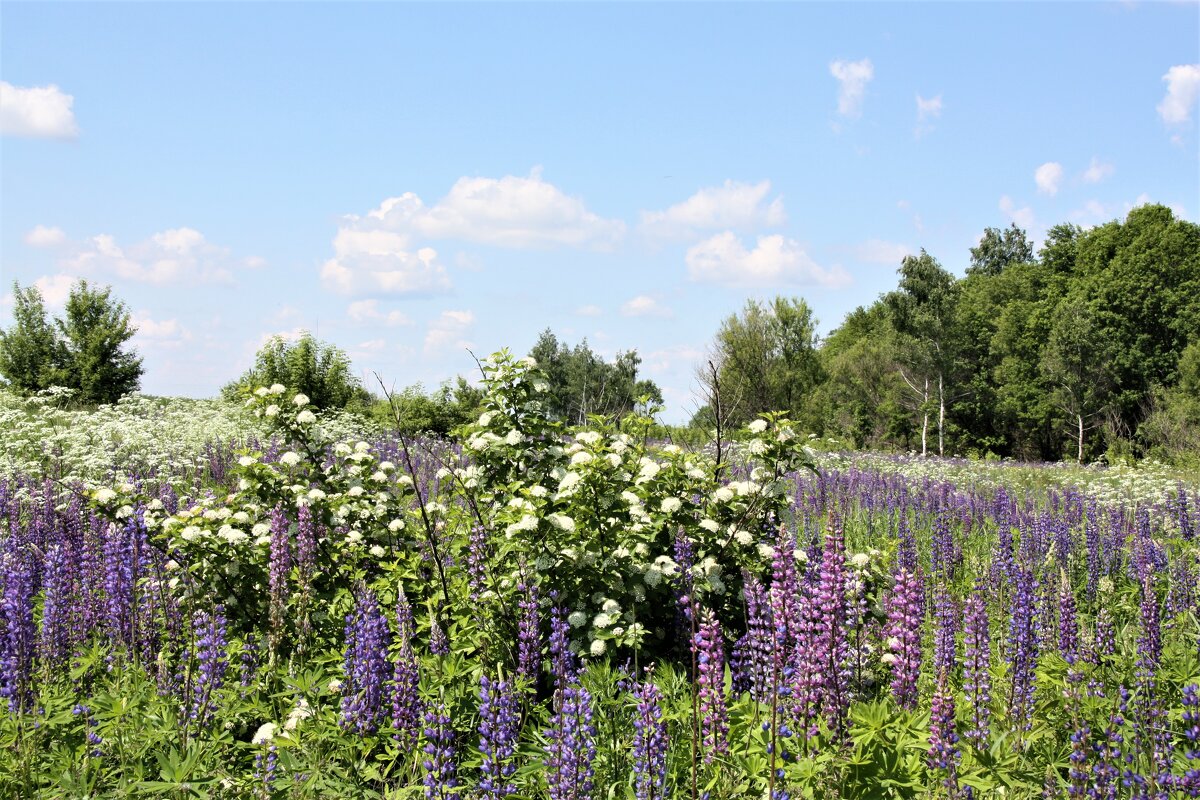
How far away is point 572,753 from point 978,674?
1.76 m

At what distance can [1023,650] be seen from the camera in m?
4.02

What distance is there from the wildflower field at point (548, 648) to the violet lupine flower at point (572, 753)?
0.01 meters

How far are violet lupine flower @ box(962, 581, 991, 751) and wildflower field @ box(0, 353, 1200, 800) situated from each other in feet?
0.07

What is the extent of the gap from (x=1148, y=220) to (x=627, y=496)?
55040 millimetres

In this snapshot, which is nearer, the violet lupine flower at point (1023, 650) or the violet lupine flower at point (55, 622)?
the violet lupine flower at point (1023, 650)

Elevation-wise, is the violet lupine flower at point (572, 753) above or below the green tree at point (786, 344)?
below

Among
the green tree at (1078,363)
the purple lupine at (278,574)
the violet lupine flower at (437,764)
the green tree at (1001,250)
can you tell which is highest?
the green tree at (1001,250)

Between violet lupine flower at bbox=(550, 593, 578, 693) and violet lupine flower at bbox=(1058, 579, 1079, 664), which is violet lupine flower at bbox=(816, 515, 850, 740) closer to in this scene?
violet lupine flower at bbox=(550, 593, 578, 693)

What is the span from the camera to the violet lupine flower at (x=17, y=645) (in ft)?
13.1

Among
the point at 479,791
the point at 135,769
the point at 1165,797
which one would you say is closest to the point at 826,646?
the point at 1165,797

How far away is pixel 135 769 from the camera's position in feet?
11.1

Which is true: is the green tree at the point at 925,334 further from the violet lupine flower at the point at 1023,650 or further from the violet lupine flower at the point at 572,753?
the violet lupine flower at the point at 572,753

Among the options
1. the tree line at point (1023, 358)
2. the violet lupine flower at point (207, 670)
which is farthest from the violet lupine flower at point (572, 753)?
the tree line at point (1023, 358)

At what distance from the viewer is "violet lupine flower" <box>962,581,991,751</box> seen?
322 cm
